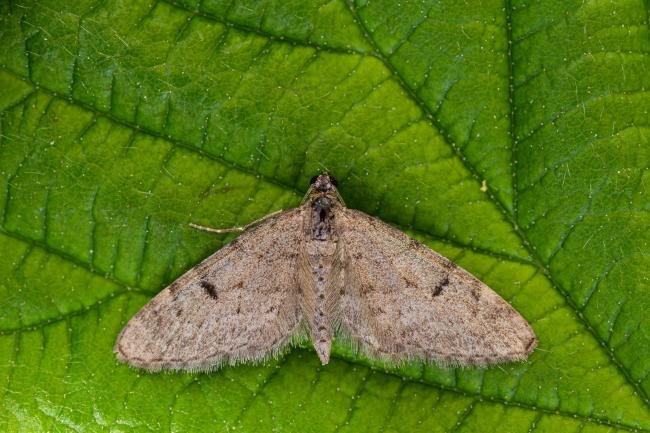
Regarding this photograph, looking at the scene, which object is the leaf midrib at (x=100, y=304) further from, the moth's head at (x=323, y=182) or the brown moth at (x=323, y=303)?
the moth's head at (x=323, y=182)

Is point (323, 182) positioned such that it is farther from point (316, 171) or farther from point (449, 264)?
point (449, 264)

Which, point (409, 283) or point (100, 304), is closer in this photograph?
point (100, 304)

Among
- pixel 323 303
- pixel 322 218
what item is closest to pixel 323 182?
pixel 322 218

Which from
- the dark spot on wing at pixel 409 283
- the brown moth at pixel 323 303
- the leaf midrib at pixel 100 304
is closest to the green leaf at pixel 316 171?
the leaf midrib at pixel 100 304

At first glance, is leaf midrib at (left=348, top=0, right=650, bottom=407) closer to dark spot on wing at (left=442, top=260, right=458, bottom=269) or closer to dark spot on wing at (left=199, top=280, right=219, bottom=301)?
dark spot on wing at (left=442, top=260, right=458, bottom=269)

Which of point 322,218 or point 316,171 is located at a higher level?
point 316,171
